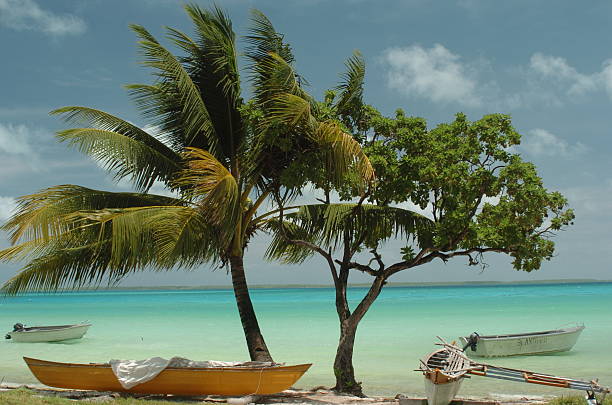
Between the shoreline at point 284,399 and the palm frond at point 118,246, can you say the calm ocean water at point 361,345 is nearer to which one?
the shoreline at point 284,399

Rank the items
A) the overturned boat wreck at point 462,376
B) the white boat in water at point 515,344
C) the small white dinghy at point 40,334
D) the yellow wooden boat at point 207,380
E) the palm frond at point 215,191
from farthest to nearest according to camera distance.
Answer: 1. the small white dinghy at point 40,334
2. the white boat in water at point 515,344
3. the yellow wooden boat at point 207,380
4. the palm frond at point 215,191
5. the overturned boat wreck at point 462,376

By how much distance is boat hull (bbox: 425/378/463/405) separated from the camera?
852 cm

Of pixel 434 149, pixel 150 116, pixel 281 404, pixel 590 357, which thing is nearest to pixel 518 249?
pixel 434 149

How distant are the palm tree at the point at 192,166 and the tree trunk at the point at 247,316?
0.06ft

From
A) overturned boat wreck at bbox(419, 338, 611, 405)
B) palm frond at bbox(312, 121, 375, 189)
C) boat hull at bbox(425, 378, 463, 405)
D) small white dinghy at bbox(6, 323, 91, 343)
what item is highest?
palm frond at bbox(312, 121, 375, 189)

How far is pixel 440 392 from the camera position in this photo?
8.55m

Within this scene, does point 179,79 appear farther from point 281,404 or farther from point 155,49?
point 281,404

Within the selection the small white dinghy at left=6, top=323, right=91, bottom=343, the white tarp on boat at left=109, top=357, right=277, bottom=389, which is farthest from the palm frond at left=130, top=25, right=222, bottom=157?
the small white dinghy at left=6, top=323, right=91, bottom=343

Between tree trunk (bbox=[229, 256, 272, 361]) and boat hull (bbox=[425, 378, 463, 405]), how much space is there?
9.89 ft

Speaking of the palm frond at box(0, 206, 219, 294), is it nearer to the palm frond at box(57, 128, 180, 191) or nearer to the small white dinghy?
the palm frond at box(57, 128, 180, 191)

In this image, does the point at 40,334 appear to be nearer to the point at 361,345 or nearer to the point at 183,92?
the point at 361,345

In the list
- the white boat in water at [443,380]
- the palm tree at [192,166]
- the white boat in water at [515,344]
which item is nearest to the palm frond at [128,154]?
the palm tree at [192,166]

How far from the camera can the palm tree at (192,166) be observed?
29.4 ft

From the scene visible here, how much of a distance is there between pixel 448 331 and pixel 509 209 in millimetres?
20389
